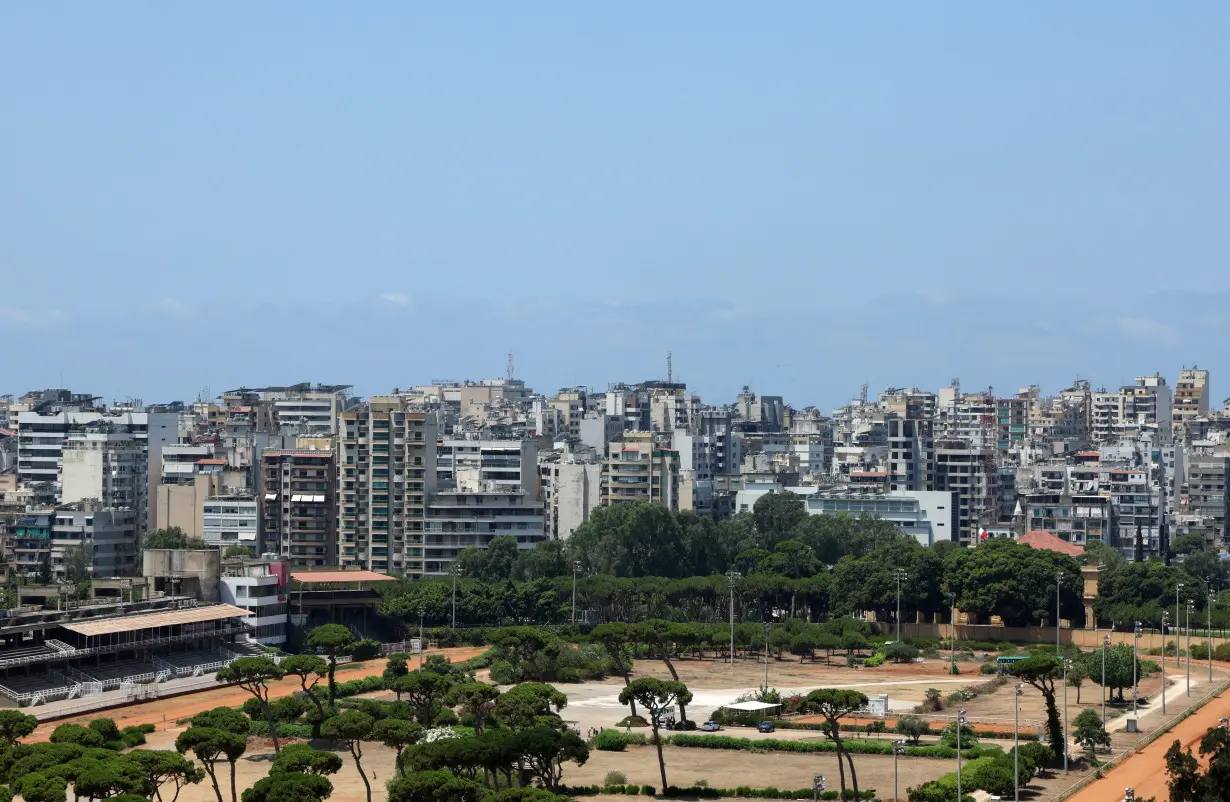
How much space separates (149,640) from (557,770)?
123ft

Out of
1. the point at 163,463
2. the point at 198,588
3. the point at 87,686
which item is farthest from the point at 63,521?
the point at 87,686

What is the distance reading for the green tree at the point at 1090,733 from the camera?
73.6m

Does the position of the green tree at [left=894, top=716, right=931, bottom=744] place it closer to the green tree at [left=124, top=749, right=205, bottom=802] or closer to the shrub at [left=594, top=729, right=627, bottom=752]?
the shrub at [left=594, top=729, right=627, bottom=752]

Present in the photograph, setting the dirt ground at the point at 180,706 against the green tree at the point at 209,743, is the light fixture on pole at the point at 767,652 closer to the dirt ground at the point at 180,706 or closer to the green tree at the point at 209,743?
the dirt ground at the point at 180,706

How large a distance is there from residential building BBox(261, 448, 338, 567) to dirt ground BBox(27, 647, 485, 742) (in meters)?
36.0

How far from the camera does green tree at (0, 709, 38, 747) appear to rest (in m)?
64.9

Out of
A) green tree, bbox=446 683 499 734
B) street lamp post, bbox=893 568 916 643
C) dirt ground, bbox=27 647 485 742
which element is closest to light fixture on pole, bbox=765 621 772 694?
street lamp post, bbox=893 568 916 643

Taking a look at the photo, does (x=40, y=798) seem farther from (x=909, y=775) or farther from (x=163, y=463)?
(x=163, y=463)

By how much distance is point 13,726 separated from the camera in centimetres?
6550

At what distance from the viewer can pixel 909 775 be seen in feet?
232

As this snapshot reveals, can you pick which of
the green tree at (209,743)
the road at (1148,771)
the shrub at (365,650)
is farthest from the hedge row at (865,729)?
the shrub at (365,650)

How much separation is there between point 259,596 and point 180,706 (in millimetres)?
18596

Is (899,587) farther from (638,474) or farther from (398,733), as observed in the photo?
(398,733)

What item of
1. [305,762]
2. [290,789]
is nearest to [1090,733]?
[305,762]
